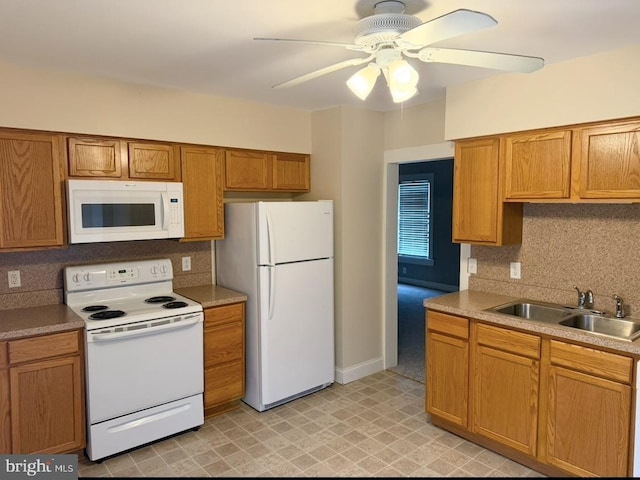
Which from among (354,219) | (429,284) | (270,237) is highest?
(354,219)

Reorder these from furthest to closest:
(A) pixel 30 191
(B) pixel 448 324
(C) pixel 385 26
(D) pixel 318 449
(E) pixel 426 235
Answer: (E) pixel 426 235, (B) pixel 448 324, (D) pixel 318 449, (A) pixel 30 191, (C) pixel 385 26

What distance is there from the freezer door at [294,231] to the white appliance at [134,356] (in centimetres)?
70

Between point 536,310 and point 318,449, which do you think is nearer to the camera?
point 318,449

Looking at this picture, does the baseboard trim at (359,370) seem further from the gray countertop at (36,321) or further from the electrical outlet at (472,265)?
the gray countertop at (36,321)

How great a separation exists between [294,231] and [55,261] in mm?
1701

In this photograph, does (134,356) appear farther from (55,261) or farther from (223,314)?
(55,261)

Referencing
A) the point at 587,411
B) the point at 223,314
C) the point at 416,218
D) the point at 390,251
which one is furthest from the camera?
the point at 416,218

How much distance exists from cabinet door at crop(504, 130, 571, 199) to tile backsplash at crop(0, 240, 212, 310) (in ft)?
8.44

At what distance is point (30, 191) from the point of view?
280 cm

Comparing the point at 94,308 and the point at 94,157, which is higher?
the point at 94,157

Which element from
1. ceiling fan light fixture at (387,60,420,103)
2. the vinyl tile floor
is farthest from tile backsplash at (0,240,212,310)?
ceiling fan light fixture at (387,60,420,103)

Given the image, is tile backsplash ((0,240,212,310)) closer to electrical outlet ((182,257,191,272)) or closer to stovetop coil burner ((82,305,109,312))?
electrical outlet ((182,257,191,272))

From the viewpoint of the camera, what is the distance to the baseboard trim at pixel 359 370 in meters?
3.98

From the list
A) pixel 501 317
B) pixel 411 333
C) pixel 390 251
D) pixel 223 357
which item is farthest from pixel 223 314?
pixel 411 333
